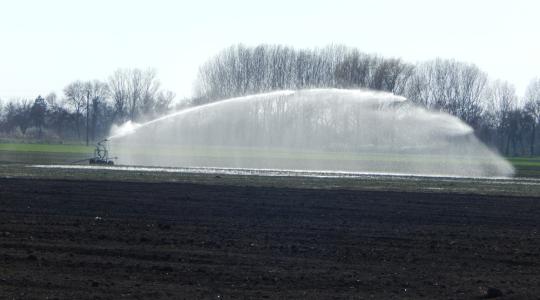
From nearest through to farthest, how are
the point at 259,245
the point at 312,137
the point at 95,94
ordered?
1. the point at 259,245
2. the point at 312,137
3. the point at 95,94

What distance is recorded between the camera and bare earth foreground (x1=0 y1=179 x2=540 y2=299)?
14438 mm

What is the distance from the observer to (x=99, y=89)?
6260 inches

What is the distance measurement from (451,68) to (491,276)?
118890mm

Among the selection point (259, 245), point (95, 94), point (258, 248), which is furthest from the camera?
point (95, 94)

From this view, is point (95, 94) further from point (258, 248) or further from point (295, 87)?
point (258, 248)

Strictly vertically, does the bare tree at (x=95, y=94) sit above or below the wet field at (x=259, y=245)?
above

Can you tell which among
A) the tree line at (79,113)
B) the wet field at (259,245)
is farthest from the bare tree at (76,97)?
the wet field at (259,245)

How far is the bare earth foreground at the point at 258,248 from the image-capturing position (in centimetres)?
1444

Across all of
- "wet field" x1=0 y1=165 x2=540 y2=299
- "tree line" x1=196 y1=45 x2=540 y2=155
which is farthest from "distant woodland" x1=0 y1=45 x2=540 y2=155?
"wet field" x1=0 y1=165 x2=540 y2=299

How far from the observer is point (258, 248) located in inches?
731

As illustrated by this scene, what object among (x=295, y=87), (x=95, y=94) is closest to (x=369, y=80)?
(x=295, y=87)

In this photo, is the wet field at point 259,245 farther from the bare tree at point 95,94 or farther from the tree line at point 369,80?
the bare tree at point 95,94

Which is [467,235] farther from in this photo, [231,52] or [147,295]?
[231,52]

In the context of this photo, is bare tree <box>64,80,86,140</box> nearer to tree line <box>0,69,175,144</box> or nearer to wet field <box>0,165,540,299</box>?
tree line <box>0,69,175,144</box>
